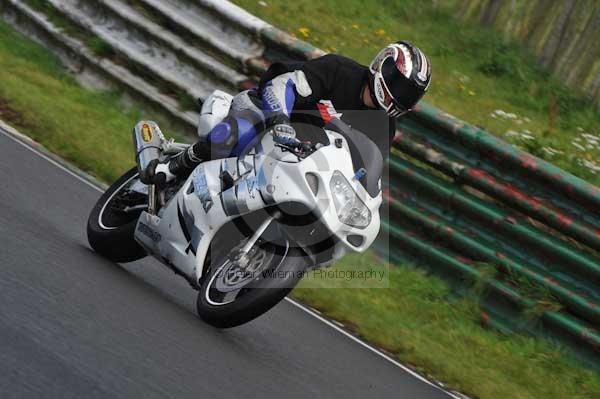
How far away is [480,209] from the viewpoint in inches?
334

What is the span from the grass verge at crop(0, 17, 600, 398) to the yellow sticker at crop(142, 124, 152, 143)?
1560 millimetres

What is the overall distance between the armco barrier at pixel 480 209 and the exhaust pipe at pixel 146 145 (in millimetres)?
2386

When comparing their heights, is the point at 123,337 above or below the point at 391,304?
above

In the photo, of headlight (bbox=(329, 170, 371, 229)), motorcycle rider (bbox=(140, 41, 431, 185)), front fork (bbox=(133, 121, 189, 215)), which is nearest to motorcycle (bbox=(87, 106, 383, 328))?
headlight (bbox=(329, 170, 371, 229))

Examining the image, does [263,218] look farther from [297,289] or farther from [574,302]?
[574,302]

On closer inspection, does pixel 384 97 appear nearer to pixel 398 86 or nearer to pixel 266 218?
pixel 398 86

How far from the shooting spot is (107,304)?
5.62m

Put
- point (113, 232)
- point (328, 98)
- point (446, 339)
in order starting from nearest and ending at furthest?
point (328, 98)
point (113, 232)
point (446, 339)

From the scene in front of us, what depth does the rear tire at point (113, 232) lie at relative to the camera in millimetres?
6922

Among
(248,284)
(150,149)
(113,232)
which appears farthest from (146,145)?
(248,284)

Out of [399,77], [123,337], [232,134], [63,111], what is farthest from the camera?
[63,111]

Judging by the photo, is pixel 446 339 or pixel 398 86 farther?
pixel 446 339

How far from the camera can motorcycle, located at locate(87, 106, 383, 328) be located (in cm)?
580

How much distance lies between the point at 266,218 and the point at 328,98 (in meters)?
0.92
